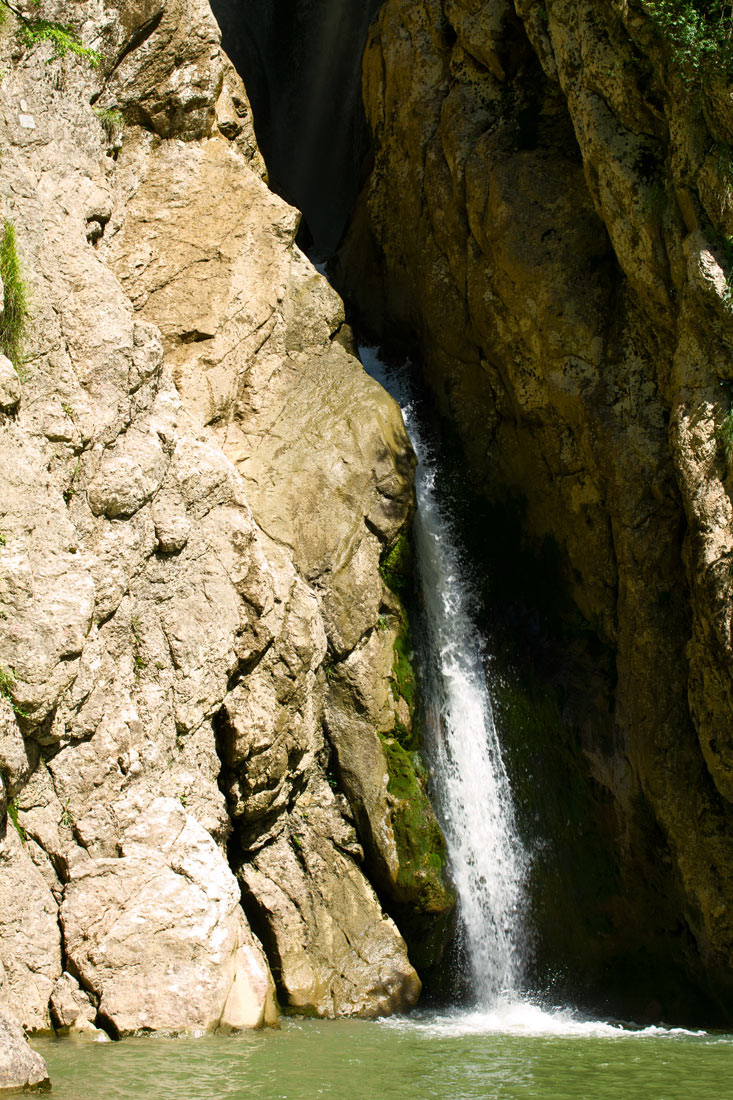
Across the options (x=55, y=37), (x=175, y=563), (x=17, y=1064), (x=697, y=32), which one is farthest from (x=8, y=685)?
(x=697, y=32)

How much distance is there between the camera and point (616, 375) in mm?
12227

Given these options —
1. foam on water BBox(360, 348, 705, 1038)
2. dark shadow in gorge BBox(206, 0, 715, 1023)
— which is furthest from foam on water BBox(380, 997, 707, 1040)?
dark shadow in gorge BBox(206, 0, 715, 1023)

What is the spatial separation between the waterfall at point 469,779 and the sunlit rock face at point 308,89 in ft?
36.5

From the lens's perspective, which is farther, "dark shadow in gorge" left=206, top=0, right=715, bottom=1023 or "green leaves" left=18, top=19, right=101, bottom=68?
"dark shadow in gorge" left=206, top=0, right=715, bottom=1023

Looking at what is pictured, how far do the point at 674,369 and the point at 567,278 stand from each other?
2374 mm

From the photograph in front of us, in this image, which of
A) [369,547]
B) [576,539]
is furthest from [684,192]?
[369,547]

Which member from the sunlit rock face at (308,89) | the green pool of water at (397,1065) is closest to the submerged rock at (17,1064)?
the green pool of water at (397,1065)

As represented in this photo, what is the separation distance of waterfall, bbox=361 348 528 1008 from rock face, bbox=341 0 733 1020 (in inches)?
34.9

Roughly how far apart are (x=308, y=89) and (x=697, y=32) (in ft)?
50.5

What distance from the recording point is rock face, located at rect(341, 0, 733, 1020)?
1056 cm

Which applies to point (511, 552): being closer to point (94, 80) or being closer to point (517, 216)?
point (517, 216)

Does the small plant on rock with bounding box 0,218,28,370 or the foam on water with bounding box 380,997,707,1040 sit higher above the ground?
the small plant on rock with bounding box 0,218,28,370

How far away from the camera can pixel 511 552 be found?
13.7 m

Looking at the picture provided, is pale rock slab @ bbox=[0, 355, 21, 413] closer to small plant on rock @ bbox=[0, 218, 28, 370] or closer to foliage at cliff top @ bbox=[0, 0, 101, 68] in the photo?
small plant on rock @ bbox=[0, 218, 28, 370]
